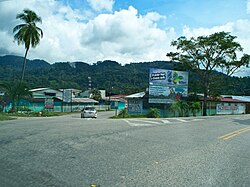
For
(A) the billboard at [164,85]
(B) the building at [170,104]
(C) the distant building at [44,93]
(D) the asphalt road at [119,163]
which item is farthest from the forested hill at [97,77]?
(D) the asphalt road at [119,163]

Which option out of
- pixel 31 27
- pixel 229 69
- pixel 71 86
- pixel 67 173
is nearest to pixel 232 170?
pixel 67 173

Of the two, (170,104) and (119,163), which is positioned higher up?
(170,104)

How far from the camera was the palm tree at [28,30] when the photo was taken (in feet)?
118

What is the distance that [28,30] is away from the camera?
1422 inches

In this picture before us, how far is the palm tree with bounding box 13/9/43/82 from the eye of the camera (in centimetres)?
3600

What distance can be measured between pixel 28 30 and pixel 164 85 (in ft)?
67.3

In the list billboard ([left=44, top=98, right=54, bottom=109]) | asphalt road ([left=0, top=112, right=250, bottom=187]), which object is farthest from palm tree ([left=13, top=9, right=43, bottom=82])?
asphalt road ([left=0, top=112, right=250, bottom=187])

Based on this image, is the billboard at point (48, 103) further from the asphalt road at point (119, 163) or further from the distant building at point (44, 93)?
the asphalt road at point (119, 163)

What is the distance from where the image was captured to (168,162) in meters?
6.88

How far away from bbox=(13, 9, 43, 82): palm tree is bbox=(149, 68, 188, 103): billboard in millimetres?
17050

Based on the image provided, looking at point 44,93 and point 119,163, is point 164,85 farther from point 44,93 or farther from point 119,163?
point 44,93

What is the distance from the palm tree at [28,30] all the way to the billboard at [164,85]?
17.0 metres

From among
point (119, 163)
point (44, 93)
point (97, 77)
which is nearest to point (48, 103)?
point (44, 93)

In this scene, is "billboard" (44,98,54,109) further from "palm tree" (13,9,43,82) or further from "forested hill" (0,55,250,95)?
"forested hill" (0,55,250,95)
